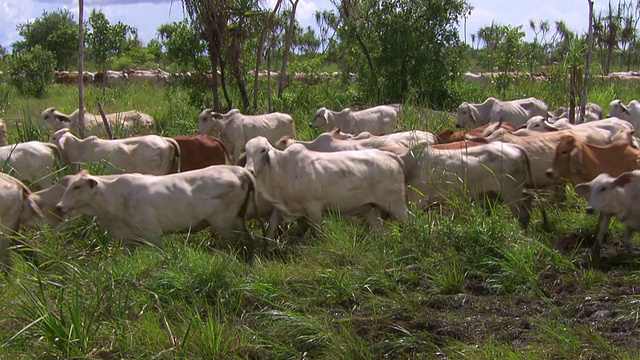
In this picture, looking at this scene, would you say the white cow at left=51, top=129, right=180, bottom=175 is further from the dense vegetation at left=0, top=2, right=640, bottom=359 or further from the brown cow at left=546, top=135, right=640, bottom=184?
the brown cow at left=546, top=135, right=640, bottom=184

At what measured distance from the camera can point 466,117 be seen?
1500 cm

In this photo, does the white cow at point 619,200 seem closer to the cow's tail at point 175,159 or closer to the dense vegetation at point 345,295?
the dense vegetation at point 345,295

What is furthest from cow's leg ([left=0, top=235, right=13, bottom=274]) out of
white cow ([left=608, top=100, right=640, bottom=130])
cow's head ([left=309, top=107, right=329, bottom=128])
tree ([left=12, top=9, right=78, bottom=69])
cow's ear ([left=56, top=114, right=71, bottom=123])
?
tree ([left=12, top=9, right=78, bottom=69])

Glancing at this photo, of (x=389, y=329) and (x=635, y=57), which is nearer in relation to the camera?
Answer: (x=389, y=329)

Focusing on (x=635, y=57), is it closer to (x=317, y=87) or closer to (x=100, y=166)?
(x=317, y=87)

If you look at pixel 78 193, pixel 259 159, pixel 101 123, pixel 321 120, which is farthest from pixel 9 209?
pixel 321 120

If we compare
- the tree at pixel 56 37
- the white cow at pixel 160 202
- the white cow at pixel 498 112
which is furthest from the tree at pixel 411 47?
the tree at pixel 56 37

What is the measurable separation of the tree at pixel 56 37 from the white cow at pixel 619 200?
34.8m

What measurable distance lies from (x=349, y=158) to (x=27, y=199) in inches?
132

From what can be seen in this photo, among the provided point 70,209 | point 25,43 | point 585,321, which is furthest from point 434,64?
point 25,43

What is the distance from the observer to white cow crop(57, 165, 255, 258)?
7940mm

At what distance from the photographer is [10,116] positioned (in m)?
17.9

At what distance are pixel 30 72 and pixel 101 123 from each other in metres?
14.7

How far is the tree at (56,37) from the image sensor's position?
38531mm
